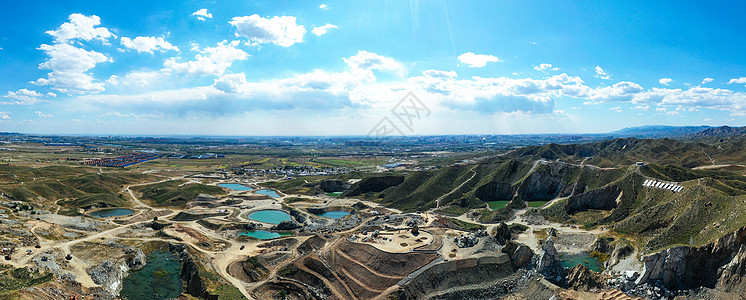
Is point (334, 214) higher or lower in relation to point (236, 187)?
lower

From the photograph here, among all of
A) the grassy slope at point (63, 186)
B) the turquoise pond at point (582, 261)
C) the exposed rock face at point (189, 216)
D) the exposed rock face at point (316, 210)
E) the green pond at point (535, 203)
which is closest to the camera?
the turquoise pond at point (582, 261)

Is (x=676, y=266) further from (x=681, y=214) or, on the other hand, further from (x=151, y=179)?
(x=151, y=179)

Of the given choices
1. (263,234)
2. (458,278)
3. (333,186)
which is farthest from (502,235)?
(333,186)

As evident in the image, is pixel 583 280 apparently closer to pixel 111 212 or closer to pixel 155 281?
pixel 155 281

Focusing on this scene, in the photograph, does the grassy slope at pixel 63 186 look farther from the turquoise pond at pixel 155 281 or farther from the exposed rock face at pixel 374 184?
the exposed rock face at pixel 374 184

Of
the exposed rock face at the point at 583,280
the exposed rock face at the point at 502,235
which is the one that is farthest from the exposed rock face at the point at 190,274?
the exposed rock face at the point at 583,280

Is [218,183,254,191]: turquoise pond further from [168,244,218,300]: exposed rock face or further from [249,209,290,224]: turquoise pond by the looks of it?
[168,244,218,300]: exposed rock face
